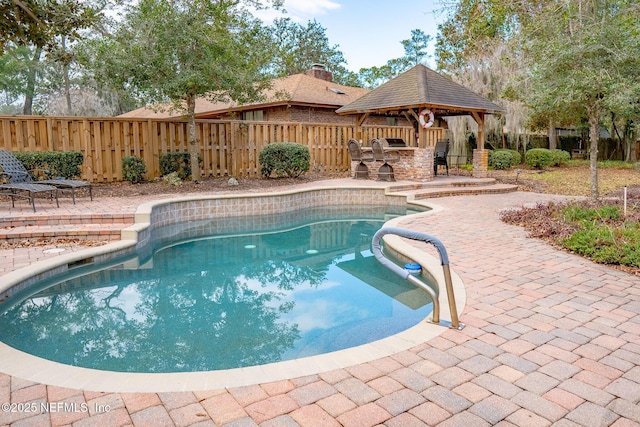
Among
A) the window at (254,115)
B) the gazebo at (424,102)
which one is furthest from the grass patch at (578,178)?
the window at (254,115)

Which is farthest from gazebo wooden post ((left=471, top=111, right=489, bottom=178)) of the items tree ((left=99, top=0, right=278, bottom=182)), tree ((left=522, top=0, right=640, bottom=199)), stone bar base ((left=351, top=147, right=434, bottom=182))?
tree ((left=99, top=0, right=278, bottom=182))

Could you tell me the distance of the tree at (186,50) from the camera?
30.3 feet

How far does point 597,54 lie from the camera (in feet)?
25.0

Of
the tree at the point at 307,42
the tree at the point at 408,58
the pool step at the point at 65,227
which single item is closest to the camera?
the pool step at the point at 65,227

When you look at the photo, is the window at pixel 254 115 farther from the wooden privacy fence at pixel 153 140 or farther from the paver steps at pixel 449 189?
the paver steps at pixel 449 189

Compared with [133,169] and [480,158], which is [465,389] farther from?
[480,158]

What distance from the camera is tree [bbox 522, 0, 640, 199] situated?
7.18 meters

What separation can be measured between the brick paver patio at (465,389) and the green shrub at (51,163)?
828 cm

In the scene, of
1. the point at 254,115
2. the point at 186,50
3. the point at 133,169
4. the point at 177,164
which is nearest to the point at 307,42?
the point at 254,115

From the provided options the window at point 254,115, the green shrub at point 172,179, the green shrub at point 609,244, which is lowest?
the green shrub at point 609,244

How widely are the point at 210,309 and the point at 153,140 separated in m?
8.29

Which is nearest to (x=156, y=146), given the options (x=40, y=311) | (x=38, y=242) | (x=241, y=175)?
(x=241, y=175)

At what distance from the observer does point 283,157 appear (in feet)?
39.8

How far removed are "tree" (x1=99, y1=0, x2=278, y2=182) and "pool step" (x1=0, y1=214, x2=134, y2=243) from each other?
12.8 feet
